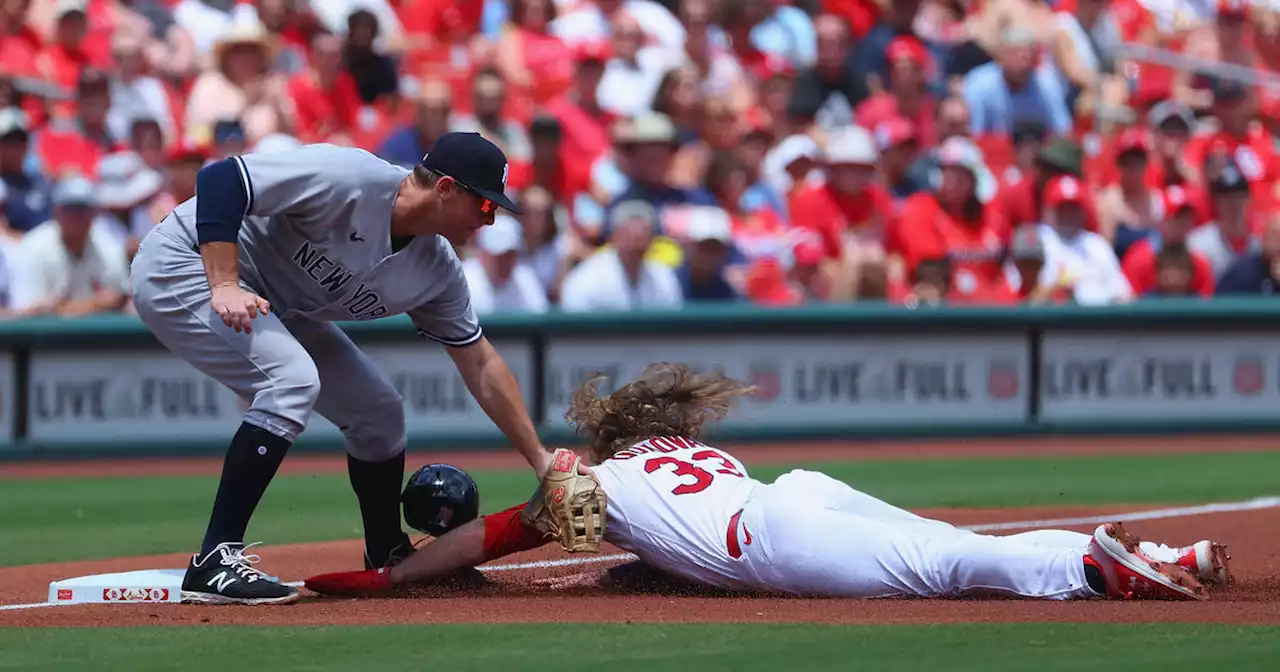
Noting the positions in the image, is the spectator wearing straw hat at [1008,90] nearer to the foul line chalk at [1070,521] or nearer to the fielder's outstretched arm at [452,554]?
the foul line chalk at [1070,521]

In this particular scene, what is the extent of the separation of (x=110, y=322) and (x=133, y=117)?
208 cm

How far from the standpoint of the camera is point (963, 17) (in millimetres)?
16281

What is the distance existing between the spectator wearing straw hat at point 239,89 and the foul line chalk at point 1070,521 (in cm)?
686

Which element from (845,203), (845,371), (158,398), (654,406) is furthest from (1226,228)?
(654,406)

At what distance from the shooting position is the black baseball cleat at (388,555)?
6570 mm

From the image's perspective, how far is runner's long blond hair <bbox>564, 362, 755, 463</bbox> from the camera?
6.25 meters

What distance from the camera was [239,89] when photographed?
44.5 ft

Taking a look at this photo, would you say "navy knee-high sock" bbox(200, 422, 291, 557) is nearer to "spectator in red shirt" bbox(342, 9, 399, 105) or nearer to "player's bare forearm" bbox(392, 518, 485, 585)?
"player's bare forearm" bbox(392, 518, 485, 585)

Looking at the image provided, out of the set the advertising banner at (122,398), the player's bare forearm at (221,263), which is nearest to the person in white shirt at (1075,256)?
the advertising banner at (122,398)

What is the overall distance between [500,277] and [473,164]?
6.65 m

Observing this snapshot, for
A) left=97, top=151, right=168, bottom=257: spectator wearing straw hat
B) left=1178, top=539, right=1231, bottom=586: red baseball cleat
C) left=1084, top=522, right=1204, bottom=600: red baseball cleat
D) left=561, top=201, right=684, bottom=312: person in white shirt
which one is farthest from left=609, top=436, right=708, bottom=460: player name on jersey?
left=97, top=151, right=168, bottom=257: spectator wearing straw hat

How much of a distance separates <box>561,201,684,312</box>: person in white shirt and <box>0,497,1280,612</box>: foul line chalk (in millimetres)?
4462

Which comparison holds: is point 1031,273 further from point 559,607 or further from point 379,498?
point 559,607

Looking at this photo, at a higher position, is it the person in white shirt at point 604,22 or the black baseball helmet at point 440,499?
the person in white shirt at point 604,22
